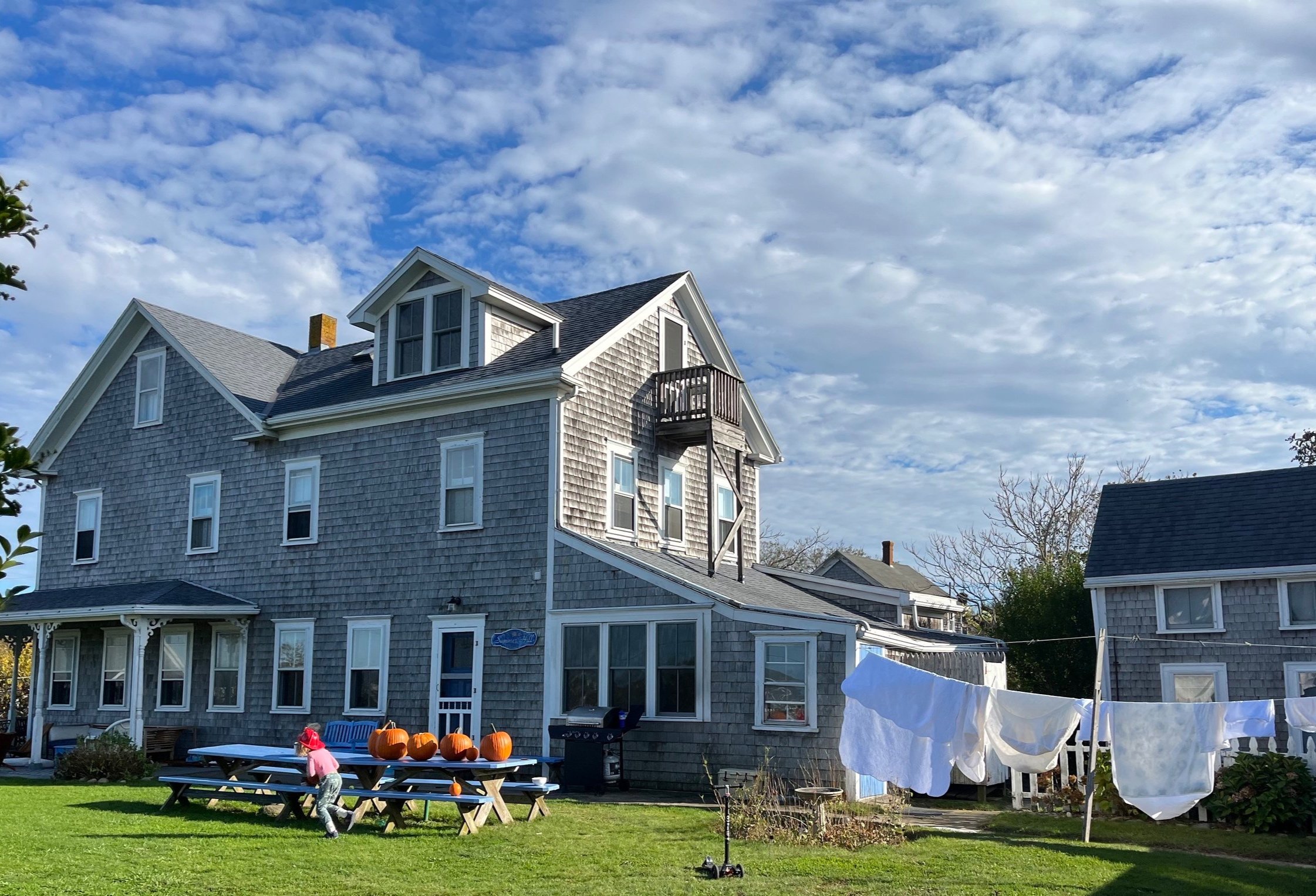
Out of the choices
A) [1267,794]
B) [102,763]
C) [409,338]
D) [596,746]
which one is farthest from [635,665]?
[102,763]

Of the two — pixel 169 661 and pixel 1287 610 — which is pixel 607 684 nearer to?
→ pixel 169 661

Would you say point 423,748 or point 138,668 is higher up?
point 138,668

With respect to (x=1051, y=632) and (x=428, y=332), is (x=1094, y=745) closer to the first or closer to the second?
(x=428, y=332)

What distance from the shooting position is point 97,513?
2473 centimetres

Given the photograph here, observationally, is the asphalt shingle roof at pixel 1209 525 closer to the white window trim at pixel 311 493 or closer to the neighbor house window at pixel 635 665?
the neighbor house window at pixel 635 665

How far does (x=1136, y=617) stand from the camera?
21797 millimetres

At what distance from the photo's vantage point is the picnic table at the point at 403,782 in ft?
40.0

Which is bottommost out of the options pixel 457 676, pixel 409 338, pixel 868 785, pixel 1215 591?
pixel 868 785

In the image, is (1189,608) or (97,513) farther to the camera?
(97,513)

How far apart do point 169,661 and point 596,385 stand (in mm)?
10583

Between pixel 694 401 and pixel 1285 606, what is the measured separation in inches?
437

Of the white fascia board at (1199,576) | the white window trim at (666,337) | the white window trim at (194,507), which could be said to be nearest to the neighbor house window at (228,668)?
the white window trim at (194,507)

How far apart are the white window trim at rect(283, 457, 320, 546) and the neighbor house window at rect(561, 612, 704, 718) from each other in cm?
591

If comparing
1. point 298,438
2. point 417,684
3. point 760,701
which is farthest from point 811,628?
point 298,438
